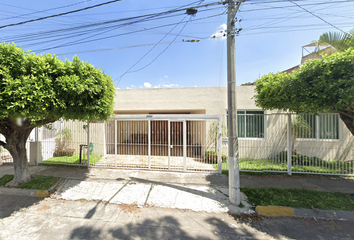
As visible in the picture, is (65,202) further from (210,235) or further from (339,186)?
(339,186)

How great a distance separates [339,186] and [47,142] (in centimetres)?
1135

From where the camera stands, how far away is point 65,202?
146 inches

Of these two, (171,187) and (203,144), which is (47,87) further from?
(203,144)

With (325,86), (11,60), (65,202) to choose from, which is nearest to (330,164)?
(325,86)

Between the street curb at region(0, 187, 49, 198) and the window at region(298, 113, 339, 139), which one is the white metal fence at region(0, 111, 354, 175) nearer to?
the window at region(298, 113, 339, 139)

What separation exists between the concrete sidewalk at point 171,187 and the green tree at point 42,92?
1.84 m

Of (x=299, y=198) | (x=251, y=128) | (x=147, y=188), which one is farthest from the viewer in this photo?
(x=251, y=128)

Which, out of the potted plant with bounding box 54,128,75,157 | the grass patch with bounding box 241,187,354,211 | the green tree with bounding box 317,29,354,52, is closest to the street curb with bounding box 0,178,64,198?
the potted plant with bounding box 54,128,75,157

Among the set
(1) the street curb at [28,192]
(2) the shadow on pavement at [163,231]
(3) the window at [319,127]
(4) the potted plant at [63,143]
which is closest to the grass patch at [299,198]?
(2) the shadow on pavement at [163,231]

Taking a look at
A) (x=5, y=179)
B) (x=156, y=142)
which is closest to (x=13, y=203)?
(x=5, y=179)

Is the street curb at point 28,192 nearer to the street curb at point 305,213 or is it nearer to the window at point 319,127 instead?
the street curb at point 305,213

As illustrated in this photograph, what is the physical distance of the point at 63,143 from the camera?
272 inches

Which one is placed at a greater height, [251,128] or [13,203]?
[251,128]

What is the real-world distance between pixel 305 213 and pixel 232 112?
2.77 metres
